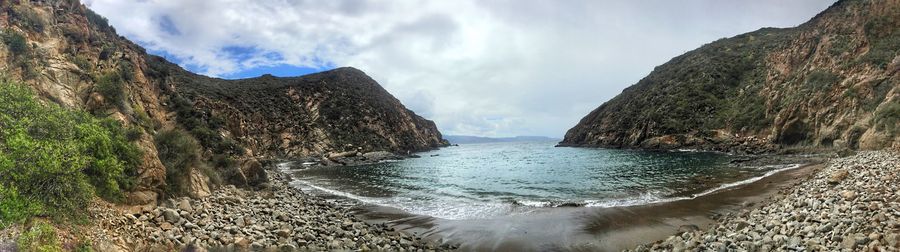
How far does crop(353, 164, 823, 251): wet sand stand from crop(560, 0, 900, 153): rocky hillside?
1725 centimetres

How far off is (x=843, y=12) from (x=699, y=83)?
2932cm

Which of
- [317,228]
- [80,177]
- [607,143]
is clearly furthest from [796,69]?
[80,177]

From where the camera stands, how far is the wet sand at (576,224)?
13484mm

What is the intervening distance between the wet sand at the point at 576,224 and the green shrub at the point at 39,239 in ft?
32.9

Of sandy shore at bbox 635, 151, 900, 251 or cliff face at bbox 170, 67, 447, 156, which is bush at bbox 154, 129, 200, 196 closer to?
sandy shore at bbox 635, 151, 900, 251

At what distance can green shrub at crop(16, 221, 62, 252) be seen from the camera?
22.7 ft

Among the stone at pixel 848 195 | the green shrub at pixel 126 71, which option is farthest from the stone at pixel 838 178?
the green shrub at pixel 126 71

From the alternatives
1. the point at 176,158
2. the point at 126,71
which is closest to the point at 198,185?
the point at 176,158

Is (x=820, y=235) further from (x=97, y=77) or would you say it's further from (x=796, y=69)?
(x=796, y=69)

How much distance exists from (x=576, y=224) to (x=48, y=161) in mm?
15732

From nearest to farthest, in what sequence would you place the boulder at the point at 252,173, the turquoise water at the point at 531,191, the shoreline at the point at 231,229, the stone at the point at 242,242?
the shoreline at the point at 231,229, the stone at the point at 242,242, the turquoise water at the point at 531,191, the boulder at the point at 252,173

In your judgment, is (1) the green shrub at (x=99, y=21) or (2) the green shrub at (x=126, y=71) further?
(1) the green shrub at (x=99, y=21)

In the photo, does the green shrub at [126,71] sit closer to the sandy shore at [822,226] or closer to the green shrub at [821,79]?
the sandy shore at [822,226]

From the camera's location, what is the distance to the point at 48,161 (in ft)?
28.0
